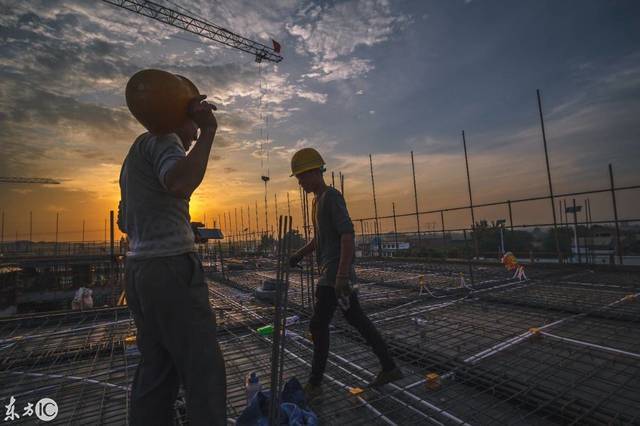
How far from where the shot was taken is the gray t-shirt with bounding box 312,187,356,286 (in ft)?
7.97

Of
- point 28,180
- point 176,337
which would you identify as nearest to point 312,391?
point 176,337

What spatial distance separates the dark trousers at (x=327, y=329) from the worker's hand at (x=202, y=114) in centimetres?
159

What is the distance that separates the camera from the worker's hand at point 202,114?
1.31m

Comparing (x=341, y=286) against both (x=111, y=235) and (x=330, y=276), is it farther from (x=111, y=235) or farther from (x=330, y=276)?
(x=111, y=235)

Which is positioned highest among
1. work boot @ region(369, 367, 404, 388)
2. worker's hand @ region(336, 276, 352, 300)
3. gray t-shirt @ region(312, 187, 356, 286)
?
gray t-shirt @ region(312, 187, 356, 286)

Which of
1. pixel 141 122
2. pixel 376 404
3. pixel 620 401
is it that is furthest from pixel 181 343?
pixel 620 401

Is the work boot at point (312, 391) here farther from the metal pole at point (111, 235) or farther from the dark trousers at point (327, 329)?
the metal pole at point (111, 235)

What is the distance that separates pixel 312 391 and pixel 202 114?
208 cm

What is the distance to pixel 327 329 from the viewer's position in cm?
239

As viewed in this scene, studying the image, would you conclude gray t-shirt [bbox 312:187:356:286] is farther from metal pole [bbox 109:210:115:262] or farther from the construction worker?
metal pole [bbox 109:210:115:262]

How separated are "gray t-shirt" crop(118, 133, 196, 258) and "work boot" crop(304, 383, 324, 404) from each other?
5.20 ft

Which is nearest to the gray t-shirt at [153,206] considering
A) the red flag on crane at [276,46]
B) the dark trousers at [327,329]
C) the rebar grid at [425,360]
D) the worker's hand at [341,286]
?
the worker's hand at [341,286]

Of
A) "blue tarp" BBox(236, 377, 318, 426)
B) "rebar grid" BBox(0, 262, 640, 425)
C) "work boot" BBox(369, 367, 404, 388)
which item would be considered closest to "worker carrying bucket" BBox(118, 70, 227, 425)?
"blue tarp" BBox(236, 377, 318, 426)

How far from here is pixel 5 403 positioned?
2.43 meters
